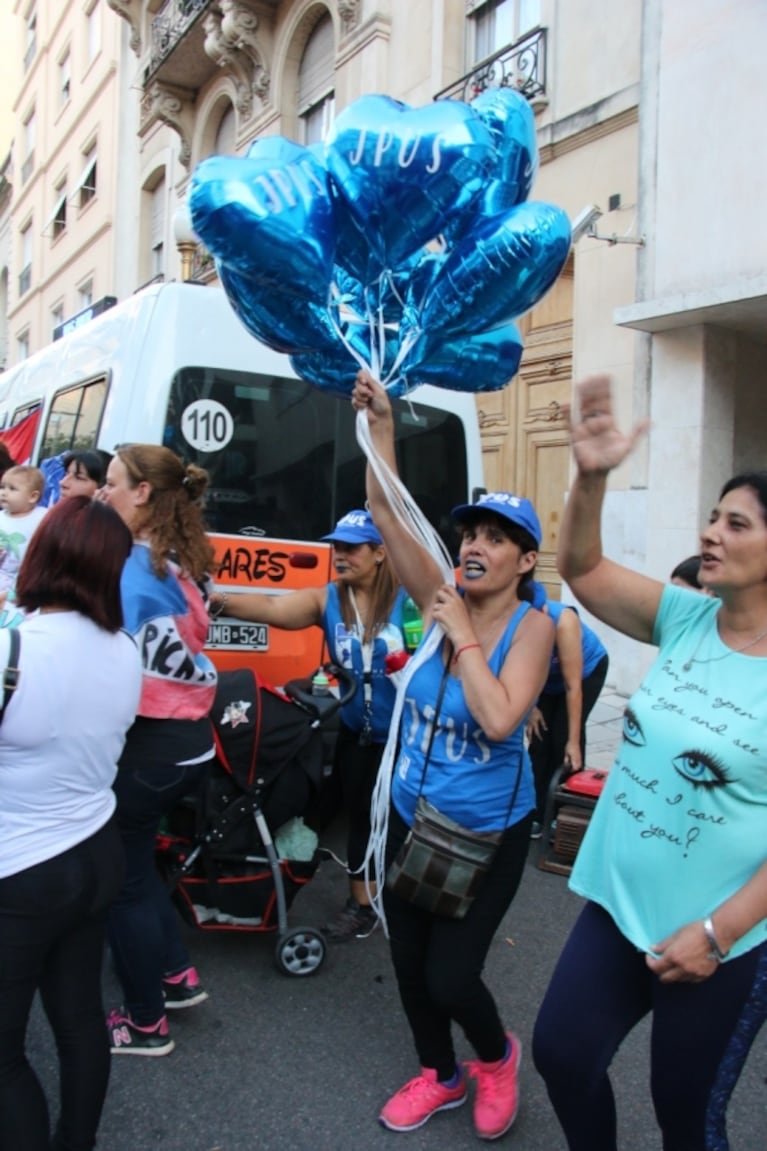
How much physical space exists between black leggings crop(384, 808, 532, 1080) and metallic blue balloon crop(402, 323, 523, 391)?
125 centimetres

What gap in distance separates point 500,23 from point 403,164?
9870 mm

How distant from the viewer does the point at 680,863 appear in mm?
1804

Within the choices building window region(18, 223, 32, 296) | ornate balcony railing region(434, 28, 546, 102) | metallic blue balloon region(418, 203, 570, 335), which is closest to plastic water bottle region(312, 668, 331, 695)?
metallic blue balloon region(418, 203, 570, 335)

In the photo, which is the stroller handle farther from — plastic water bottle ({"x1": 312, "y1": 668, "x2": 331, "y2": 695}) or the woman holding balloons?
the woman holding balloons

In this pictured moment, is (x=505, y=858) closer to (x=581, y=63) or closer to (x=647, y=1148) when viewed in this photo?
(x=647, y=1148)

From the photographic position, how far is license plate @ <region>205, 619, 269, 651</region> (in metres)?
4.32

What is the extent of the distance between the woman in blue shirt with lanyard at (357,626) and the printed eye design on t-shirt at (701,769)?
1.64 meters

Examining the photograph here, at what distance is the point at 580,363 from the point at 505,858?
718 cm

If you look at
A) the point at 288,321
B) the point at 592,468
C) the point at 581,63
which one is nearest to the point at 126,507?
the point at 288,321

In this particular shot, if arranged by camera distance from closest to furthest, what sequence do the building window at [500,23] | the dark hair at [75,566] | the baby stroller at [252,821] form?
1. the dark hair at [75,566]
2. the baby stroller at [252,821]
3. the building window at [500,23]

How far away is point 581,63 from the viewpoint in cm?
881

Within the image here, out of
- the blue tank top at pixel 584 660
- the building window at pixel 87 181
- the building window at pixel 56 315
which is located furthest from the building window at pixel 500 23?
the building window at pixel 56 315

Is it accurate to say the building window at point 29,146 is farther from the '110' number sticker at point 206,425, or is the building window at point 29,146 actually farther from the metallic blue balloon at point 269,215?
the metallic blue balloon at point 269,215

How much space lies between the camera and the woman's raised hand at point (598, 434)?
193 cm
